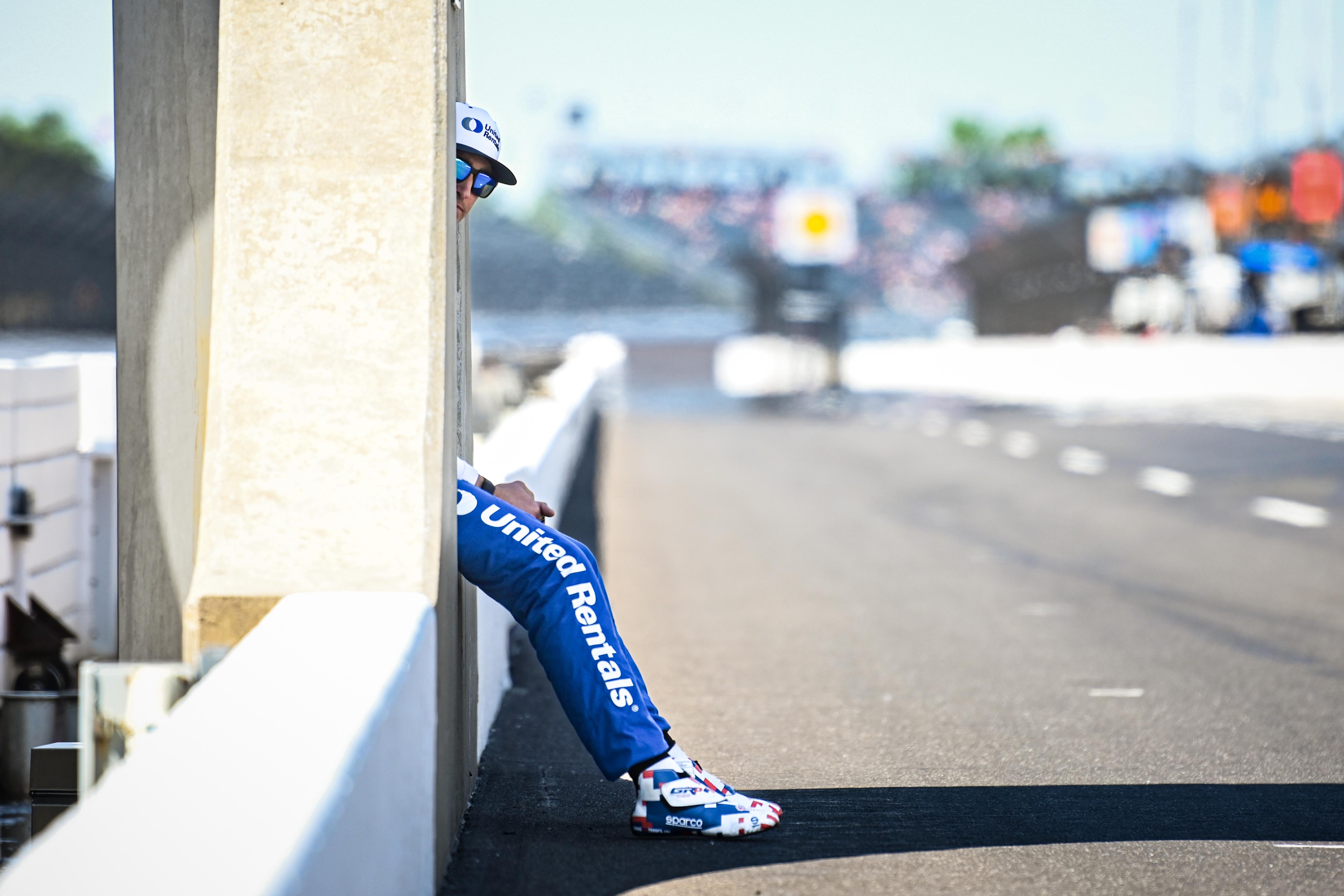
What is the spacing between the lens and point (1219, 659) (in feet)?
26.1

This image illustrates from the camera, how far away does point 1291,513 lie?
561 inches

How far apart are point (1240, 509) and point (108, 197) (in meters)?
49.4

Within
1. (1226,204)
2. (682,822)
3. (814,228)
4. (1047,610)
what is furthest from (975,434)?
(1226,204)

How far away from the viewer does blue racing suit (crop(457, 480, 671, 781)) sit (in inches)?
172

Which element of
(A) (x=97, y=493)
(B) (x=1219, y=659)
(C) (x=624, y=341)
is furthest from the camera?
(C) (x=624, y=341)

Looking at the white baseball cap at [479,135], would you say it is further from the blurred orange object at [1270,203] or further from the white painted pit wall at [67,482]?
the blurred orange object at [1270,203]

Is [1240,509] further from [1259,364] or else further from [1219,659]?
[1259,364]

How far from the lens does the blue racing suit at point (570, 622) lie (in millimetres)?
4367

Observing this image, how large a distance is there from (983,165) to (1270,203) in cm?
10007

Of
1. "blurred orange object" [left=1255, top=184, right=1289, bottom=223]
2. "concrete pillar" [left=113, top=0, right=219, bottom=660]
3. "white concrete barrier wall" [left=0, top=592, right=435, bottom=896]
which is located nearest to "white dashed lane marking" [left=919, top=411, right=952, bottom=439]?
"concrete pillar" [left=113, top=0, right=219, bottom=660]

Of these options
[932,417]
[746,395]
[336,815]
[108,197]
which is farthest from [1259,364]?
[108,197]

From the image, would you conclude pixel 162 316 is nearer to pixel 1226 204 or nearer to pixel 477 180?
pixel 477 180

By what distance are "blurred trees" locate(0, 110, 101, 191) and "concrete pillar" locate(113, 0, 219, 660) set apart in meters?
79.3

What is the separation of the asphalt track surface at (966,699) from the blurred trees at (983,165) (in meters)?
114
